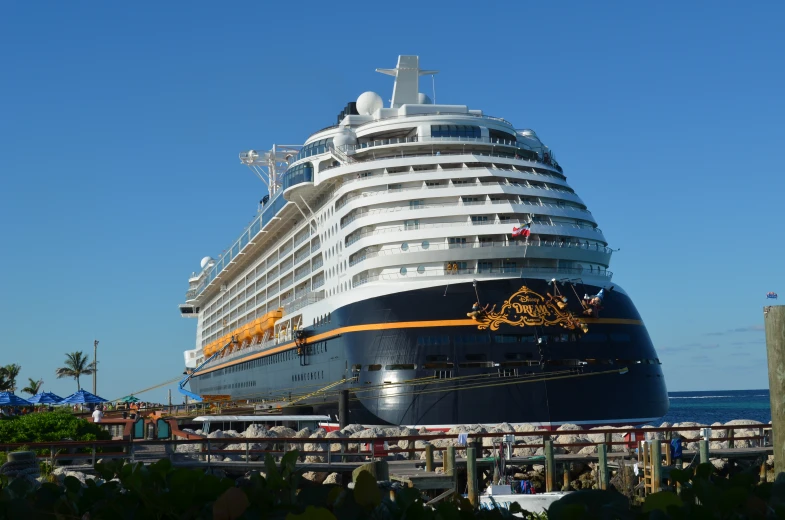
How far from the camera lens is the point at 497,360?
27.2 m

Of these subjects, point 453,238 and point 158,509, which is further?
point 453,238

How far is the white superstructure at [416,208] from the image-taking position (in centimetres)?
2992

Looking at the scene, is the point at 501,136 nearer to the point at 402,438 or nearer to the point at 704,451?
the point at 704,451

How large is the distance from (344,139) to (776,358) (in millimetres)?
27649

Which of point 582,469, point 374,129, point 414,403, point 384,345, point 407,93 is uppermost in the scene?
point 407,93

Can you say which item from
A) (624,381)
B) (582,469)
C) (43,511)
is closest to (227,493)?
(43,511)

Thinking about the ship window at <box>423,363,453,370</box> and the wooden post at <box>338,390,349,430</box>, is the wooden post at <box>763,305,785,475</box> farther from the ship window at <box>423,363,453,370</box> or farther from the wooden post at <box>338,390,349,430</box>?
the wooden post at <box>338,390,349,430</box>

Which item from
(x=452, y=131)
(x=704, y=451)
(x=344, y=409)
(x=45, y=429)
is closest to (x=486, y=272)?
(x=344, y=409)

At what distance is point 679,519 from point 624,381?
25630 millimetres

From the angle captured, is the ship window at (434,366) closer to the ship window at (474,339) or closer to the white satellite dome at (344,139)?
the ship window at (474,339)

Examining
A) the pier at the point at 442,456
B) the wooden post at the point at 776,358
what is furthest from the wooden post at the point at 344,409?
the wooden post at the point at 776,358

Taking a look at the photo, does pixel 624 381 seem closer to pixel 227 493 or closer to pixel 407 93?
pixel 407 93

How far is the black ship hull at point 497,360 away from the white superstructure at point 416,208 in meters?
1.15

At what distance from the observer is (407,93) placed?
42.5 m
